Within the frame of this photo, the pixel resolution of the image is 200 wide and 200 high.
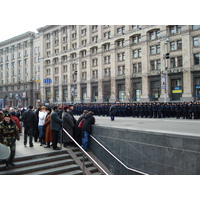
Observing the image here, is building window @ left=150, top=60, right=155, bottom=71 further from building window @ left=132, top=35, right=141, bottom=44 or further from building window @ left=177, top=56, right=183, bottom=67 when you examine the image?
building window @ left=132, top=35, right=141, bottom=44

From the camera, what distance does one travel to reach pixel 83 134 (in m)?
10.8

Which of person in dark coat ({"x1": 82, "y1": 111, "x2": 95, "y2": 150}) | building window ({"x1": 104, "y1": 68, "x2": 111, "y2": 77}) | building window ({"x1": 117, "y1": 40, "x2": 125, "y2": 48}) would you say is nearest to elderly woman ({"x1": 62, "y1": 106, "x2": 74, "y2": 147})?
person in dark coat ({"x1": 82, "y1": 111, "x2": 95, "y2": 150})

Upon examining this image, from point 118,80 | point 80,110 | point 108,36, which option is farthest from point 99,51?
point 80,110

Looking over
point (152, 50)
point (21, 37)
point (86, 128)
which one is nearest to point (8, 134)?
point (86, 128)

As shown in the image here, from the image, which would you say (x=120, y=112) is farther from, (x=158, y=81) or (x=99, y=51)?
(x=99, y=51)

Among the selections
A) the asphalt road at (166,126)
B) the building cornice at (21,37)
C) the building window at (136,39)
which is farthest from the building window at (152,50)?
the building cornice at (21,37)

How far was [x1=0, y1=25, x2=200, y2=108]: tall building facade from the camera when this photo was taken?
1559 inches

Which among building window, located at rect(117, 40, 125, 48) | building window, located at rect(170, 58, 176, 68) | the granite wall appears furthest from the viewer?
building window, located at rect(117, 40, 125, 48)

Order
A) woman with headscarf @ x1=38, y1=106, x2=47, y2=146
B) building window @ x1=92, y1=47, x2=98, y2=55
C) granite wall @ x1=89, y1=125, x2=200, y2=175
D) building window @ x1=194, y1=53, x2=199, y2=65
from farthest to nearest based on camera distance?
building window @ x1=92, y1=47, x2=98, y2=55
building window @ x1=194, y1=53, x2=199, y2=65
woman with headscarf @ x1=38, y1=106, x2=47, y2=146
granite wall @ x1=89, y1=125, x2=200, y2=175

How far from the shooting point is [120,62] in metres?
51.5

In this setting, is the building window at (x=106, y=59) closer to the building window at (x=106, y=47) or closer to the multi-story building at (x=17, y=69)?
the building window at (x=106, y=47)

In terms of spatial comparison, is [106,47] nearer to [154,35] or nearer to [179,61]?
[154,35]

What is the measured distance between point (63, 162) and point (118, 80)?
43.8 m

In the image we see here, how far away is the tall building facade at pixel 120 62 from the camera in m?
39.6
